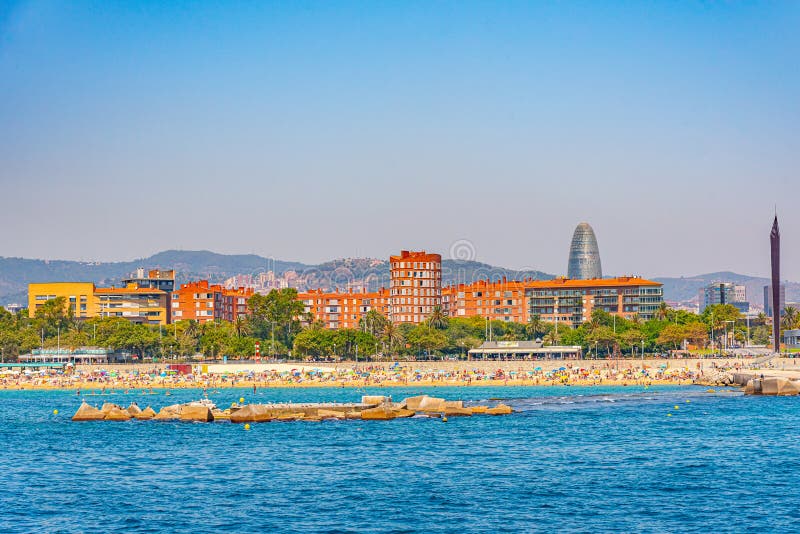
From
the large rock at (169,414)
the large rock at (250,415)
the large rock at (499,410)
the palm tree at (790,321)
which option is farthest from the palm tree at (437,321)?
the large rock at (250,415)

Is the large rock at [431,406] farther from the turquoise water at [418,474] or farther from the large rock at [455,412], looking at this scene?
the turquoise water at [418,474]

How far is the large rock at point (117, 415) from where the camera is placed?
A: 72.9 meters

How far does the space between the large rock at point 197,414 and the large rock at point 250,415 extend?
1582 millimetres

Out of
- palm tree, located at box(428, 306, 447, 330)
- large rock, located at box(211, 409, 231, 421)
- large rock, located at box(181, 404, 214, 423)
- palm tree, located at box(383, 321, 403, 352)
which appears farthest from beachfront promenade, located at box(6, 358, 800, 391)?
large rock, located at box(181, 404, 214, 423)

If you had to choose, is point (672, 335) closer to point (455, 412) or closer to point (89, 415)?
point (455, 412)

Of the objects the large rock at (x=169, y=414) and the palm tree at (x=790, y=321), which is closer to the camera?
the large rock at (x=169, y=414)

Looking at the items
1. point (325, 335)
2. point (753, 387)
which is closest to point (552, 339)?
point (325, 335)

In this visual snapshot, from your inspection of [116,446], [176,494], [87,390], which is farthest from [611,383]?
[176,494]

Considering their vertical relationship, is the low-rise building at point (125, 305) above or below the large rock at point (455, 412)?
above

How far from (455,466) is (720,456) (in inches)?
521

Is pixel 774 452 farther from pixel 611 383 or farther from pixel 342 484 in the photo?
pixel 611 383

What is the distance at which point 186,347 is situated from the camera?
490 ft

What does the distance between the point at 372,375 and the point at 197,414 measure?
56.4 m

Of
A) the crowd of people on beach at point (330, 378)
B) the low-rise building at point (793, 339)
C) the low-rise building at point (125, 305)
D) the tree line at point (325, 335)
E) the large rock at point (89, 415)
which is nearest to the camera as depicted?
the large rock at point (89, 415)
